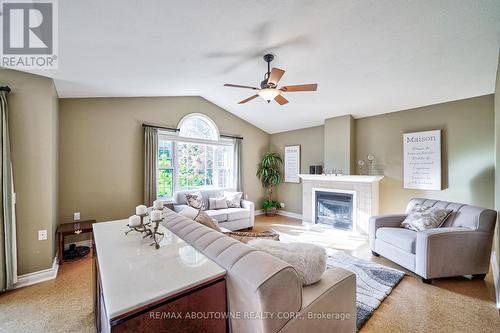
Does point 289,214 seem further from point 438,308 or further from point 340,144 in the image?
point 438,308

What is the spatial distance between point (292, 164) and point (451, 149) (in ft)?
10.6

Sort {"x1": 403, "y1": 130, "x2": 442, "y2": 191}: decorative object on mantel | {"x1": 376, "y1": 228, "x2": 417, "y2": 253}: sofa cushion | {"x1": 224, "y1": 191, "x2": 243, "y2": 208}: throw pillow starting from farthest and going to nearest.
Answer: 1. {"x1": 224, "y1": 191, "x2": 243, "y2": 208}: throw pillow
2. {"x1": 403, "y1": 130, "x2": 442, "y2": 191}: decorative object on mantel
3. {"x1": 376, "y1": 228, "x2": 417, "y2": 253}: sofa cushion

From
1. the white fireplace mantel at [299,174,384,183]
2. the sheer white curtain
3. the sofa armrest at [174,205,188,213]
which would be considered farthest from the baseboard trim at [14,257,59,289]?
the white fireplace mantel at [299,174,384,183]

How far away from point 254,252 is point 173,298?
44cm

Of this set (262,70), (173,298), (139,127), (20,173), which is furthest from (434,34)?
(20,173)

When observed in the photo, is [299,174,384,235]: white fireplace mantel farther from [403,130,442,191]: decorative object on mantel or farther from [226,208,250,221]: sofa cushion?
[226,208,250,221]: sofa cushion

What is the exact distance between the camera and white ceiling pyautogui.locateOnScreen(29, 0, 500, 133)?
1866 mm

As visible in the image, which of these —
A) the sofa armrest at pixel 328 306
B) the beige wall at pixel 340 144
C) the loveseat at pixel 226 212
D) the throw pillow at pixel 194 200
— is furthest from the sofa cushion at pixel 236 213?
the sofa armrest at pixel 328 306

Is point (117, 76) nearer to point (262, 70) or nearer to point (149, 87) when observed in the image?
point (149, 87)

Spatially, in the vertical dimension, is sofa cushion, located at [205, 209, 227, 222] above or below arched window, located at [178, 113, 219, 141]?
below

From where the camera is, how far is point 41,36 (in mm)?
1864

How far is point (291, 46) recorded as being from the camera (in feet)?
8.50

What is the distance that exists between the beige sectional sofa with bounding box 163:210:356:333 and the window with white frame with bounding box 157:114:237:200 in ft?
11.2

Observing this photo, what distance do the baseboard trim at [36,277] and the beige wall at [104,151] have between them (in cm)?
99
